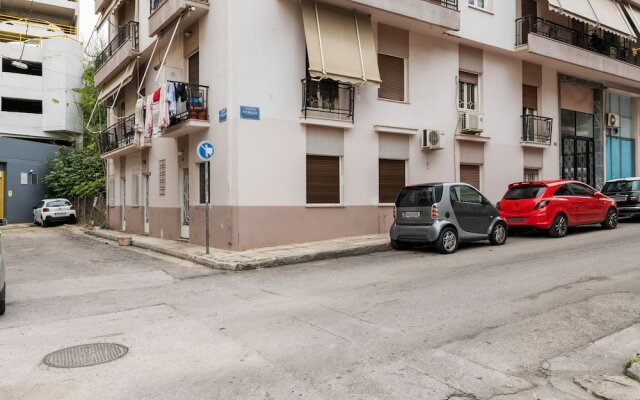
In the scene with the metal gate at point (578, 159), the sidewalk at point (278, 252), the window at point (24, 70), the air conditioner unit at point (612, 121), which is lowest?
the sidewalk at point (278, 252)

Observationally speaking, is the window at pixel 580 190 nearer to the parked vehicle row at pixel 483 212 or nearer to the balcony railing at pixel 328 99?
the parked vehicle row at pixel 483 212

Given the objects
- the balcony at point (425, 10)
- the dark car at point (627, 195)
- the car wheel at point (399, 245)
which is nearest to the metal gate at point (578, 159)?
the dark car at point (627, 195)

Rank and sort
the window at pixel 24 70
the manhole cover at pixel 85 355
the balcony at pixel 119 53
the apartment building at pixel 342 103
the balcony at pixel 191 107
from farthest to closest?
the window at pixel 24 70 < the balcony at pixel 119 53 < the balcony at pixel 191 107 < the apartment building at pixel 342 103 < the manhole cover at pixel 85 355

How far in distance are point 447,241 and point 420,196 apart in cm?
123

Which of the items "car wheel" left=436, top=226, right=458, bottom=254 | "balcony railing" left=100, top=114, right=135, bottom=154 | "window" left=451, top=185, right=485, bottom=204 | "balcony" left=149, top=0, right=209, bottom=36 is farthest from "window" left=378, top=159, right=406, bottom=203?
"balcony railing" left=100, top=114, right=135, bottom=154

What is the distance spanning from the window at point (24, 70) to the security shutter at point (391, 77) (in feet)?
102

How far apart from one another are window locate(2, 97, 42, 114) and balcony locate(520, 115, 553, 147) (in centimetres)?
3321

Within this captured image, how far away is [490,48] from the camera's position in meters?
17.4

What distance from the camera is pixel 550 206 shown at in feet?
42.8

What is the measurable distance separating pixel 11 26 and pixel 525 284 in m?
43.1

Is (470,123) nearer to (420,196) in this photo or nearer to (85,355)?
(420,196)

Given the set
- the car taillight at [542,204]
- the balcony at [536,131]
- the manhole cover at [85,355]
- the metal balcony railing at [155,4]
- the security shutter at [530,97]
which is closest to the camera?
the manhole cover at [85,355]

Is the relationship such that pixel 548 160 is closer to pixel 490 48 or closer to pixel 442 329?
pixel 490 48

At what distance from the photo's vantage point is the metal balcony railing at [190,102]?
44.1 ft
